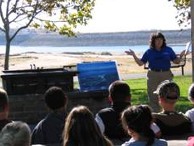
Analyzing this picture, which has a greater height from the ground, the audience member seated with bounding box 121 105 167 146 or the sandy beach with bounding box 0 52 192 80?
the audience member seated with bounding box 121 105 167 146

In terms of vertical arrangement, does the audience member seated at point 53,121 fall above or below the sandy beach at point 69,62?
above

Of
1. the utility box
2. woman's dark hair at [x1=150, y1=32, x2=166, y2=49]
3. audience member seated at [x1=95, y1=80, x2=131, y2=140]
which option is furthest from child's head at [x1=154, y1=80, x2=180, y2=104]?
the utility box

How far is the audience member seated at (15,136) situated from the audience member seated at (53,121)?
72.0 inches

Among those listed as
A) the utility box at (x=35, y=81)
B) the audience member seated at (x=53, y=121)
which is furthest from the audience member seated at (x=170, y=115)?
the utility box at (x=35, y=81)

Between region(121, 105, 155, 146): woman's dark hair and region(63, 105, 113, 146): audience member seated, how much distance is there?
9.8 inches

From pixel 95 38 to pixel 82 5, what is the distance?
13709 cm

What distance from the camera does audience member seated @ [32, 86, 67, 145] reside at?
6055 millimetres

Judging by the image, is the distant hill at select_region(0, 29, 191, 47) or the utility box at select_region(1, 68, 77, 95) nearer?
the utility box at select_region(1, 68, 77, 95)

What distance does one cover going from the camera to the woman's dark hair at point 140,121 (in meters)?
4.72

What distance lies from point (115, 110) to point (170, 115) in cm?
53

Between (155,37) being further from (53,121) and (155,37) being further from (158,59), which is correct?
(53,121)

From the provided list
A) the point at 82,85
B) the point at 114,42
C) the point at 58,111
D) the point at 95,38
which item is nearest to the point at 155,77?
the point at 82,85

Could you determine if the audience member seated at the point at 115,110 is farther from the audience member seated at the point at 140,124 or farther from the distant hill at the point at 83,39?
the distant hill at the point at 83,39

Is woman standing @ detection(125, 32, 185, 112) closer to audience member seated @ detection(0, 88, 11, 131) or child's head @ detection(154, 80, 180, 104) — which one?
child's head @ detection(154, 80, 180, 104)
